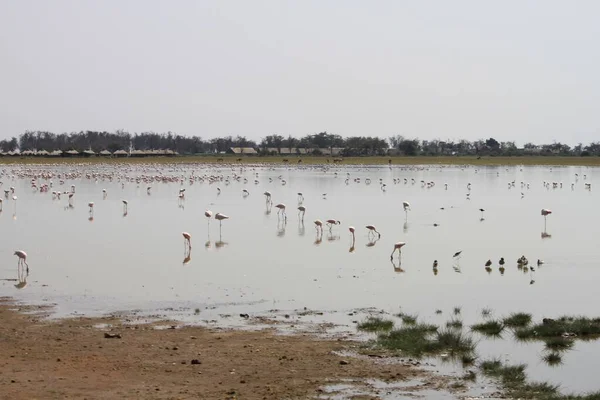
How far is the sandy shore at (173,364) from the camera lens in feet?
30.7

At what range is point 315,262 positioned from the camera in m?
21.0

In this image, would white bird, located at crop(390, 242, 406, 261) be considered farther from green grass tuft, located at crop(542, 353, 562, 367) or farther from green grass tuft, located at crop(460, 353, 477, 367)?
green grass tuft, located at crop(460, 353, 477, 367)

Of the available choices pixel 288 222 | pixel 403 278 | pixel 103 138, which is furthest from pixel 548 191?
pixel 103 138

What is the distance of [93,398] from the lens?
8.94 m

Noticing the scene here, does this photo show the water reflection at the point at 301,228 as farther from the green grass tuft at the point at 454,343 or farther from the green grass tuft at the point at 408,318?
the green grass tuft at the point at 454,343

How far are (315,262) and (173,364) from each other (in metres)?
10.7

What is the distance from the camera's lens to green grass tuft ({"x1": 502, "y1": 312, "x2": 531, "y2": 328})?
13.6 metres

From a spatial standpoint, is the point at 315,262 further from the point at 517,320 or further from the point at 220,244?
the point at 517,320

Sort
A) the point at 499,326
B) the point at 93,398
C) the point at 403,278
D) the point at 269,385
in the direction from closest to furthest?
the point at 93,398, the point at 269,385, the point at 499,326, the point at 403,278

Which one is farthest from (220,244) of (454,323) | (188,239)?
(454,323)

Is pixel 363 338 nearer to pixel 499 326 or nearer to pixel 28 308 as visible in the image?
pixel 499 326

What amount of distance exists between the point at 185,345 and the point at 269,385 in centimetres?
233

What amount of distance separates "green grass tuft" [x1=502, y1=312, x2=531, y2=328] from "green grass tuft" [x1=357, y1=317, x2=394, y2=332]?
7.03 feet

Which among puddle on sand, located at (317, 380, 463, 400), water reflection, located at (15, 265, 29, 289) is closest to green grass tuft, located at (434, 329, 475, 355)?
puddle on sand, located at (317, 380, 463, 400)
